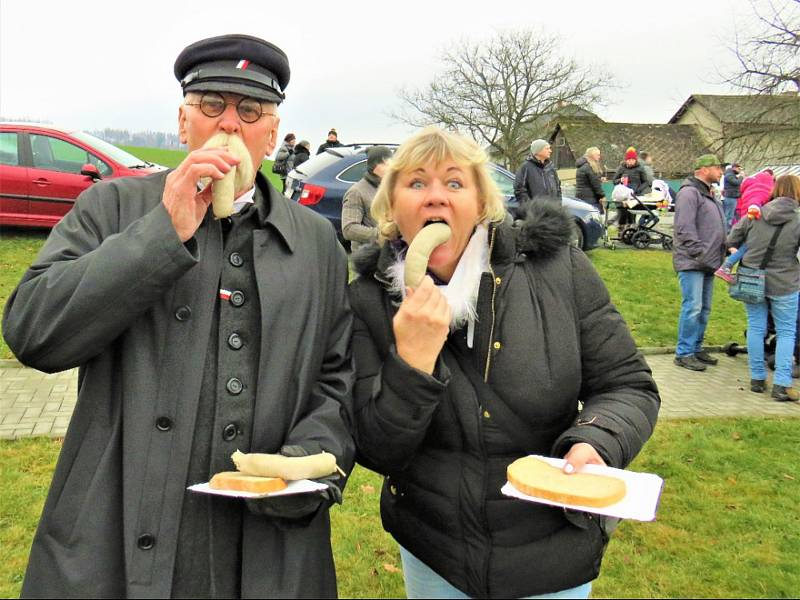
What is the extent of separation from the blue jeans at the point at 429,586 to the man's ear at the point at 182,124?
4.99 ft

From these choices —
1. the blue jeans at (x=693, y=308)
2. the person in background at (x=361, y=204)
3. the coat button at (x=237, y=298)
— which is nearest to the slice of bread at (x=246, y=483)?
the coat button at (x=237, y=298)

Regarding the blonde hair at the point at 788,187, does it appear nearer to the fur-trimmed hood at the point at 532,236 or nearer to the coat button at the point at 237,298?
the fur-trimmed hood at the point at 532,236

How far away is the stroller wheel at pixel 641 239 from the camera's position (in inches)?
623

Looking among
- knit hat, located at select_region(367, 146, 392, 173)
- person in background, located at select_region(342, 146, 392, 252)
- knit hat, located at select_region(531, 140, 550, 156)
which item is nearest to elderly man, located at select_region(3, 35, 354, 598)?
person in background, located at select_region(342, 146, 392, 252)

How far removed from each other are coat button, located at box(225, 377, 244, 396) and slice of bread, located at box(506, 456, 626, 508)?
30.5 inches

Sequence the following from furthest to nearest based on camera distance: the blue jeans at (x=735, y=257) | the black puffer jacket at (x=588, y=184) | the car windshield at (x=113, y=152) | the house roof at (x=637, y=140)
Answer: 1. the house roof at (x=637, y=140)
2. the black puffer jacket at (x=588, y=184)
3. the car windshield at (x=113, y=152)
4. the blue jeans at (x=735, y=257)

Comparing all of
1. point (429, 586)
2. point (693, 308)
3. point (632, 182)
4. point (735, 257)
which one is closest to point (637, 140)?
point (632, 182)

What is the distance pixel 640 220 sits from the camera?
16000mm

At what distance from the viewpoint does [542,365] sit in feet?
6.82

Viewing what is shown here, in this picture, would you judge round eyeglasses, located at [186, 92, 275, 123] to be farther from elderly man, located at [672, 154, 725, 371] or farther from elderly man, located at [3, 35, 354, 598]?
elderly man, located at [672, 154, 725, 371]

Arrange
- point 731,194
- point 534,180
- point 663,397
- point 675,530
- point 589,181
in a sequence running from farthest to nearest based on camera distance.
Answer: point 731,194 → point 589,181 → point 534,180 → point 663,397 → point 675,530

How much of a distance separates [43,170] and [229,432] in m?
10.4

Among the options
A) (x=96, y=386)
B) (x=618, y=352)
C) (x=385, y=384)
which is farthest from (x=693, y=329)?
(x=96, y=386)

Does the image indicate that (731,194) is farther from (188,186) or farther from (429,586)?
(188,186)
